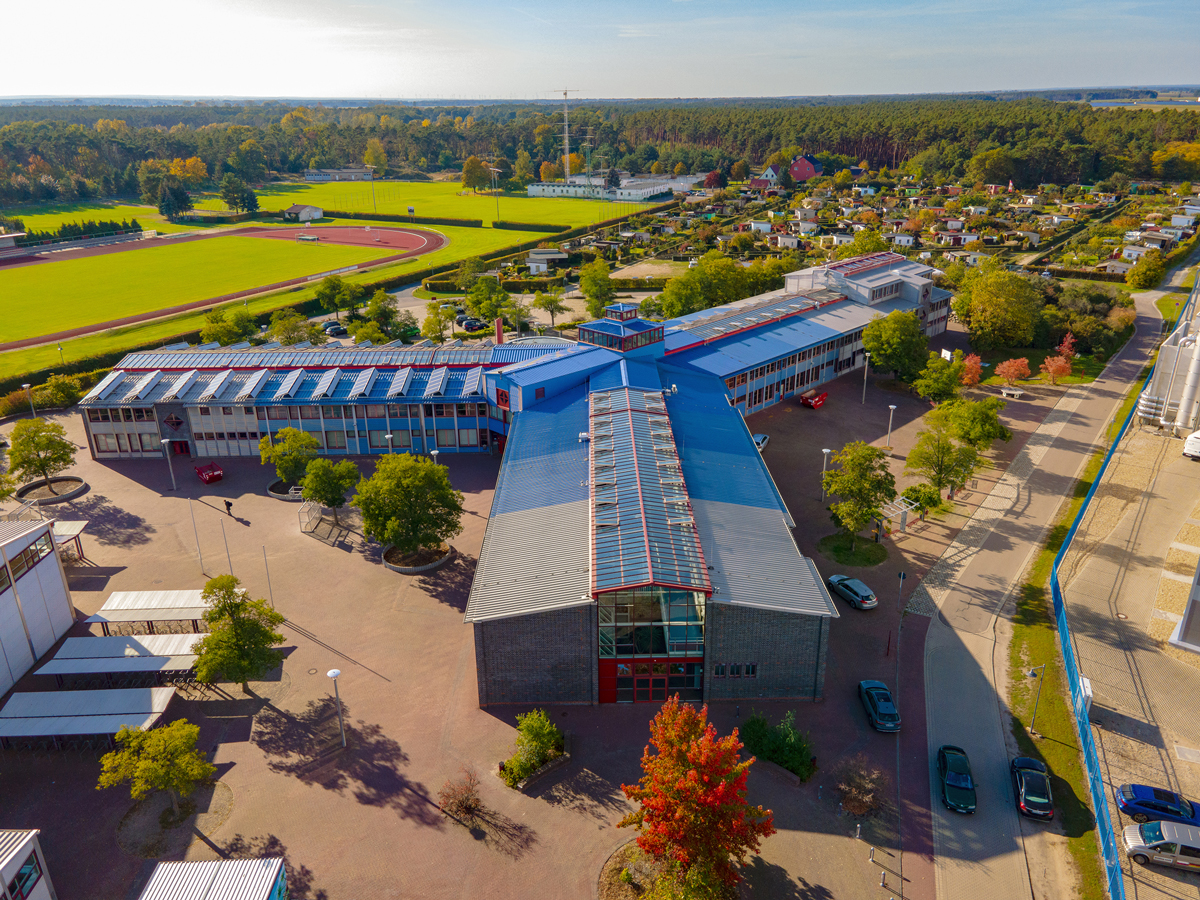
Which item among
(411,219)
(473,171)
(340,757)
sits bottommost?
(340,757)

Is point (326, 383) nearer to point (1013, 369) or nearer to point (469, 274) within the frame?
point (469, 274)

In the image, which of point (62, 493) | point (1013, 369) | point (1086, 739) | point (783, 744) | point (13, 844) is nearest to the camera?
point (13, 844)

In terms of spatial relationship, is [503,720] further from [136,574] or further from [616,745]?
[136,574]

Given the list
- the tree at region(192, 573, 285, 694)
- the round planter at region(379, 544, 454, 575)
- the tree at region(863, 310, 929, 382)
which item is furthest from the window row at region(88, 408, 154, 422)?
the tree at region(863, 310, 929, 382)

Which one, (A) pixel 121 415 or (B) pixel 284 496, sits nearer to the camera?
(B) pixel 284 496

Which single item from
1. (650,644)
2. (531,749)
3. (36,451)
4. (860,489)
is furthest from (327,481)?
(860,489)

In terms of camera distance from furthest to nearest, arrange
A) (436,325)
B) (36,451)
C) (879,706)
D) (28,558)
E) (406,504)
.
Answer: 1. (436,325)
2. (36,451)
3. (406,504)
4. (28,558)
5. (879,706)

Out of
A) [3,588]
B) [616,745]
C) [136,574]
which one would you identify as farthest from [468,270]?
[616,745]
